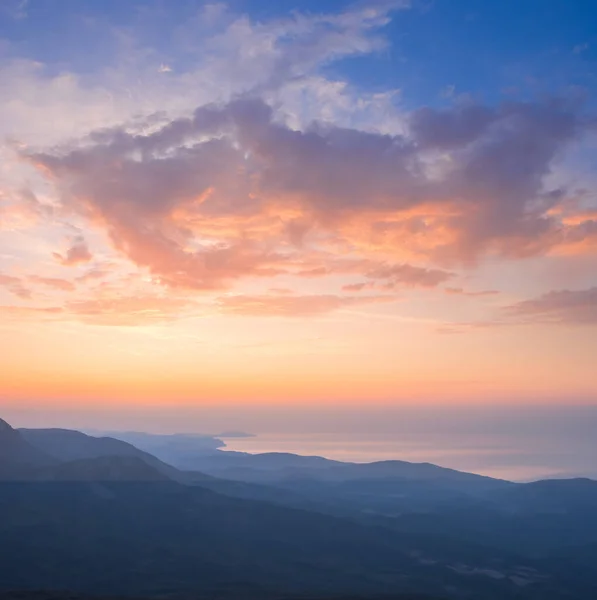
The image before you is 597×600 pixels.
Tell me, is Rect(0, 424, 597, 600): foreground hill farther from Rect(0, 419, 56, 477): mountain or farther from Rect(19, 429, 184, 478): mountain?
Rect(19, 429, 184, 478): mountain

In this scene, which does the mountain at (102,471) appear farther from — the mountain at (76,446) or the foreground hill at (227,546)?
the mountain at (76,446)

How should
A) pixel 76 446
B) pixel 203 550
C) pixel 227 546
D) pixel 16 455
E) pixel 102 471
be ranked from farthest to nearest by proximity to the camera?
pixel 76 446
pixel 16 455
pixel 102 471
pixel 227 546
pixel 203 550

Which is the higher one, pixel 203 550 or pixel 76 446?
pixel 76 446

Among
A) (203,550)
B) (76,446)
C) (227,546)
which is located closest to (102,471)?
(203,550)

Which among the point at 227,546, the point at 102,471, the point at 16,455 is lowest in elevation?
the point at 227,546

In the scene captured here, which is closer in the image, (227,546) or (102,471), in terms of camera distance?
(227,546)

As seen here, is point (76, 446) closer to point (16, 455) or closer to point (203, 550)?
Result: point (16, 455)

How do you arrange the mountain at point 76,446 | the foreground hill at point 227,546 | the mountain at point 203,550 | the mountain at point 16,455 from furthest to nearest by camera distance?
the mountain at point 76,446
the mountain at point 16,455
the foreground hill at point 227,546
the mountain at point 203,550

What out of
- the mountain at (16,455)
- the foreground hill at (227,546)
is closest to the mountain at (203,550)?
the foreground hill at (227,546)
